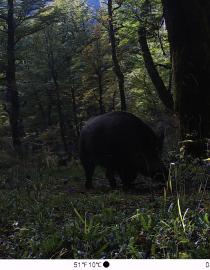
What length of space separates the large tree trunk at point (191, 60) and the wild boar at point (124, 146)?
95 cm

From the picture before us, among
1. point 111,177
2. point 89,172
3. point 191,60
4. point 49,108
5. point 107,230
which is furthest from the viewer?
point 49,108

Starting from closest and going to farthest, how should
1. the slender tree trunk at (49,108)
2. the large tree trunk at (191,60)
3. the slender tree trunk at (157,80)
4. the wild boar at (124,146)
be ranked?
the wild boar at (124,146) < the large tree trunk at (191,60) < the slender tree trunk at (157,80) < the slender tree trunk at (49,108)

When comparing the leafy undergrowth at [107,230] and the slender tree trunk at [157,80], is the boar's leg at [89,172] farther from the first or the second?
the slender tree trunk at [157,80]

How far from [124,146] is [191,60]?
198 centimetres

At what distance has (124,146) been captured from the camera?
360 inches

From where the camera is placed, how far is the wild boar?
8789 mm

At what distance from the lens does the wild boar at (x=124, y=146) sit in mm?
8789

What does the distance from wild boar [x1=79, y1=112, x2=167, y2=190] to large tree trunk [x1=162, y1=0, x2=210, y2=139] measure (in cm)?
95

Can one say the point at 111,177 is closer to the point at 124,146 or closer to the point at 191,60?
the point at 124,146

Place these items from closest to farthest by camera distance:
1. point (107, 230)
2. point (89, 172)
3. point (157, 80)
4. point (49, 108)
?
point (107, 230), point (89, 172), point (157, 80), point (49, 108)

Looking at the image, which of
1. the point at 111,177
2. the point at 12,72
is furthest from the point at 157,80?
the point at 111,177

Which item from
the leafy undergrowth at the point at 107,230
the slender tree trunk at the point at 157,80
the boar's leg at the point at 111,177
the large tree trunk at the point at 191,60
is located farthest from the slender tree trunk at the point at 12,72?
the leafy undergrowth at the point at 107,230

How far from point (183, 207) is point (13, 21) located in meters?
22.4

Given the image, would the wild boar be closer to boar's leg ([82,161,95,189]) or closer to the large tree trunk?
boar's leg ([82,161,95,189])
